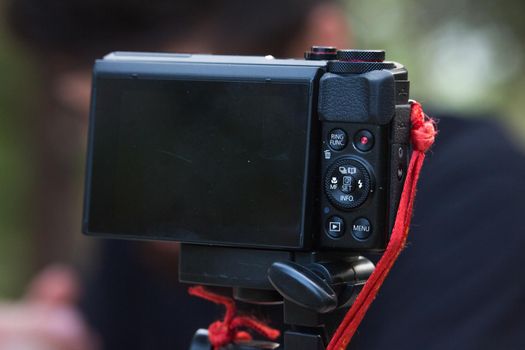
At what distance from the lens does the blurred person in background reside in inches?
67.3

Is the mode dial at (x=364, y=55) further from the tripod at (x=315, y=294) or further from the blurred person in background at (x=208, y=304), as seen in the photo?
the blurred person in background at (x=208, y=304)

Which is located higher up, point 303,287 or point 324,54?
point 324,54

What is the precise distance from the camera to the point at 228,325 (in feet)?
3.41

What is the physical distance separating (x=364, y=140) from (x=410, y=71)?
341 cm

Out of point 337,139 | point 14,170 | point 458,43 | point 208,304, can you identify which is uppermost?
point 458,43

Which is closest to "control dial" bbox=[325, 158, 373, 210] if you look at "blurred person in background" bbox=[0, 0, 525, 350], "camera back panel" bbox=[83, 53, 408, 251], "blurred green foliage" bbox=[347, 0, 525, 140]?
"camera back panel" bbox=[83, 53, 408, 251]

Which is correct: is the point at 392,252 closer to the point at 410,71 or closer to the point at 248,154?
the point at 248,154

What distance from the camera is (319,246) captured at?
957mm

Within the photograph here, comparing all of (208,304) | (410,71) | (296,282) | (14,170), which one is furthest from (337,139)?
(14,170)

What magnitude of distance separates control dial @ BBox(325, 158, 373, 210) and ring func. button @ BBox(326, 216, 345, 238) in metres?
0.01

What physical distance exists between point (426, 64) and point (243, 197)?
3.37m

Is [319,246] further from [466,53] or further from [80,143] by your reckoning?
[466,53]

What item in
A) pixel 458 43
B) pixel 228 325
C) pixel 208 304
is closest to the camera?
pixel 228 325

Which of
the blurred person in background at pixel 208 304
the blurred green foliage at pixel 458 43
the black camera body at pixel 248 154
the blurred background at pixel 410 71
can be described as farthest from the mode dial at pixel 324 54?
the blurred green foliage at pixel 458 43
